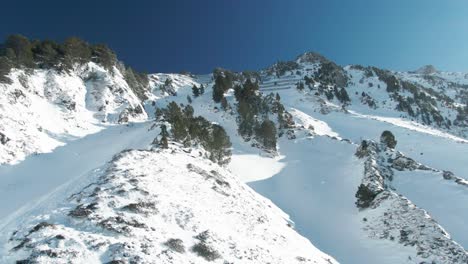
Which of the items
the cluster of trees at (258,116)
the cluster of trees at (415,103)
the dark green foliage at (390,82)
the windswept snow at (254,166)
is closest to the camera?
the windswept snow at (254,166)

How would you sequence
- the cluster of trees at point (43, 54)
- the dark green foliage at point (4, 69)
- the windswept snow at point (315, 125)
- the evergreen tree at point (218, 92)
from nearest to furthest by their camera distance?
the dark green foliage at point (4, 69) < the cluster of trees at point (43, 54) < the evergreen tree at point (218, 92) < the windswept snow at point (315, 125)

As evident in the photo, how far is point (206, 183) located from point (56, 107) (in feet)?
121

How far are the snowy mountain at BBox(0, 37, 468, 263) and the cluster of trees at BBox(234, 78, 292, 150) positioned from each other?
0.26 metres

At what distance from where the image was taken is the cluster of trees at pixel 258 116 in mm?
61562

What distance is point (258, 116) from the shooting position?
238 ft

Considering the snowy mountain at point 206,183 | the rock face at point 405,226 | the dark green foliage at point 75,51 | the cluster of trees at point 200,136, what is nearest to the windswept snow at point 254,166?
the snowy mountain at point 206,183

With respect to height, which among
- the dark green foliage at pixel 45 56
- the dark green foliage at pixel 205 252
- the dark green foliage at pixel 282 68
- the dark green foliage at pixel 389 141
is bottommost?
the dark green foliage at pixel 205 252

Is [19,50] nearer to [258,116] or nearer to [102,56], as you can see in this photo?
[102,56]

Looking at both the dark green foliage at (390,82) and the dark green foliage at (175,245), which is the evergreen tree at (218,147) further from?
the dark green foliage at (390,82)

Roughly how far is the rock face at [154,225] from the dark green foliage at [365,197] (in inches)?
570

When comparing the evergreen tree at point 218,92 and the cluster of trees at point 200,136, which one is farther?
the evergreen tree at point 218,92

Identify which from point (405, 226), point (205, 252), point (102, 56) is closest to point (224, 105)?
point (102, 56)

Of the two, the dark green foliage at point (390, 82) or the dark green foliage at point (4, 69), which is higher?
the dark green foliage at point (390, 82)

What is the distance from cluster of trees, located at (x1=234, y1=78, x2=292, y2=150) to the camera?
6156cm
